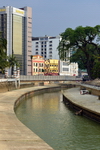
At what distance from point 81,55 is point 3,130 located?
81813 mm

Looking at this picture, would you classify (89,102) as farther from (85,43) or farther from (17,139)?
(85,43)

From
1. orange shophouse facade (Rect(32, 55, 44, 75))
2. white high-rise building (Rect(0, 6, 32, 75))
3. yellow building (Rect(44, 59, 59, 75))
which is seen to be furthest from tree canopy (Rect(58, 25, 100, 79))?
yellow building (Rect(44, 59, 59, 75))

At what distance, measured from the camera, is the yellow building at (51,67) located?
17430 cm

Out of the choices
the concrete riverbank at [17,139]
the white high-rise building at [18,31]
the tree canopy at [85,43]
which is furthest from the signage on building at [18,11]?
the concrete riverbank at [17,139]

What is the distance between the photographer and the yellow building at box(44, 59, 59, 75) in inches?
6862

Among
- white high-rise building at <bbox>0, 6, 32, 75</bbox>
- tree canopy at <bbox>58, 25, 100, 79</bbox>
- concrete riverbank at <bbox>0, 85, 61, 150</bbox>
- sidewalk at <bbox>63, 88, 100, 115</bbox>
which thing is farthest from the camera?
white high-rise building at <bbox>0, 6, 32, 75</bbox>

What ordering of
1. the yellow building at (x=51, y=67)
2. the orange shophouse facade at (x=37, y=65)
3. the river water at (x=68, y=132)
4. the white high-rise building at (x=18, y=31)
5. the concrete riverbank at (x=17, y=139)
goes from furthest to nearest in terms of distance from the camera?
the yellow building at (x=51, y=67)
the orange shophouse facade at (x=37, y=65)
the white high-rise building at (x=18, y=31)
the river water at (x=68, y=132)
the concrete riverbank at (x=17, y=139)

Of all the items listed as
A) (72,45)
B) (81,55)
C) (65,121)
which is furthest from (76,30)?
(65,121)

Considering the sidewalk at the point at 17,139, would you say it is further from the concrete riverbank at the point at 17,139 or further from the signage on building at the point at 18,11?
the signage on building at the point at 18,11

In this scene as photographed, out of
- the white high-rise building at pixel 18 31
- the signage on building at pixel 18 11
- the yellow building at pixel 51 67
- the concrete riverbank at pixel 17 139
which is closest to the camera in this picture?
the concrete riverbank at pixel 17 139

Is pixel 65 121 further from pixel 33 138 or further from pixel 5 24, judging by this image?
pixel 5 24

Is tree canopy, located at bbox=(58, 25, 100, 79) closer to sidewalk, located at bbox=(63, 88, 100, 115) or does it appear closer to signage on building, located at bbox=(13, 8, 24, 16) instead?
sidewalk, located at bbox=(63, 88, 100, 115)

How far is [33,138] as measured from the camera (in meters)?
19.6

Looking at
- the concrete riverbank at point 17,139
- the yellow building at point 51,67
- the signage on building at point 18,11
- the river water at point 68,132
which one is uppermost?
the signage on building at point 18,11
